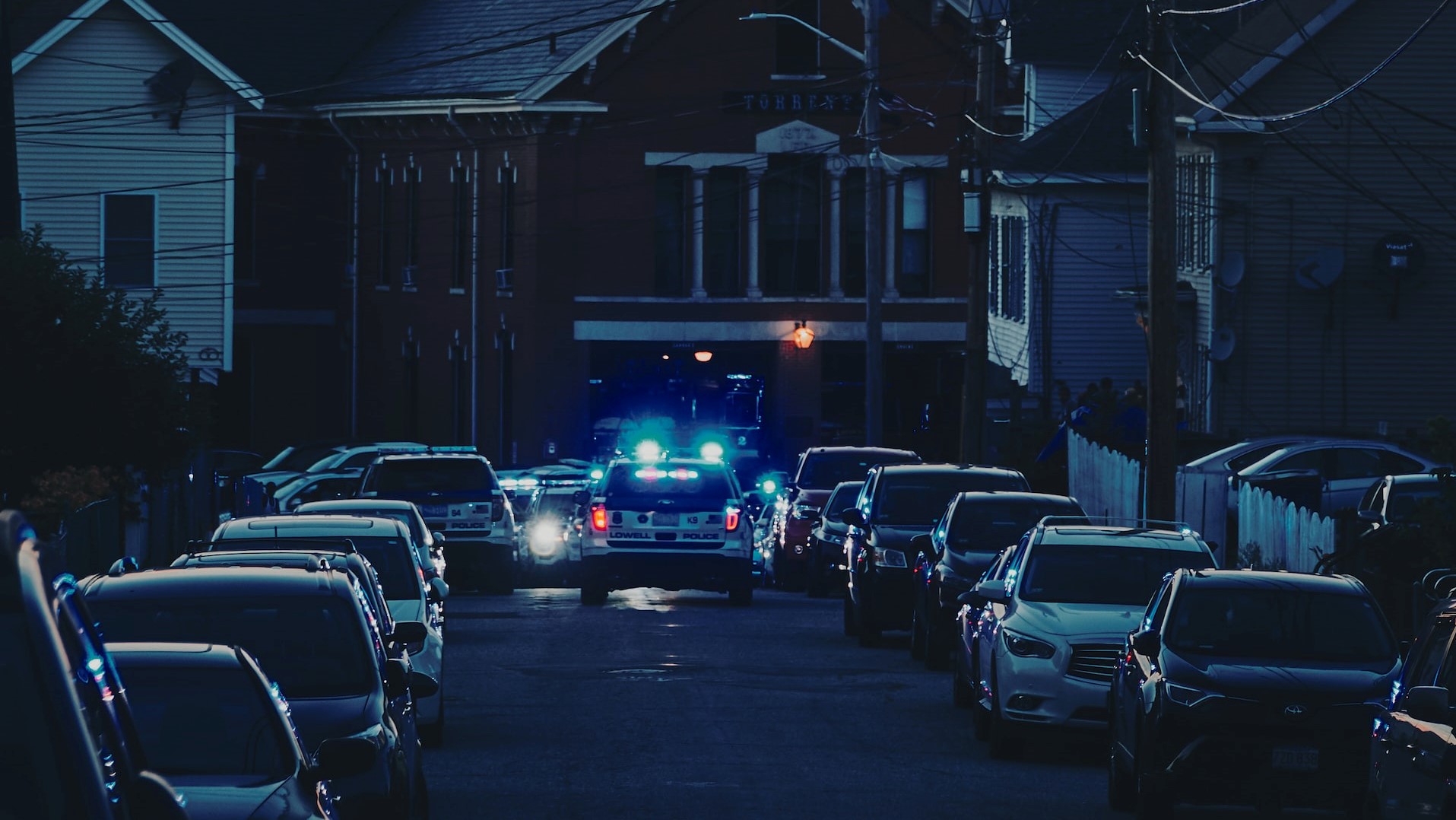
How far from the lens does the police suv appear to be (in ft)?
94.0

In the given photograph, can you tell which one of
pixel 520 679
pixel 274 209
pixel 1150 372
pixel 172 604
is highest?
pixel 274 209

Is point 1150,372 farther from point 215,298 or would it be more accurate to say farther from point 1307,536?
point 215,298

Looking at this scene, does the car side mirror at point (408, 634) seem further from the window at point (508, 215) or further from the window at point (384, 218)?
the window at point (384, 218)

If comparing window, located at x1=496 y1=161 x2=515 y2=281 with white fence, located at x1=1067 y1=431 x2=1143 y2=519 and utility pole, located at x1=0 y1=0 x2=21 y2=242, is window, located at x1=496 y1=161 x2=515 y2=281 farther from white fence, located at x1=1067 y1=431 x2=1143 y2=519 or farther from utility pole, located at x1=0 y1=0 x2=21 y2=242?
utility pole, located at x1=0 y1=0 x2=21 y2=242

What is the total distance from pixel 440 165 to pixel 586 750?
38.7 meters

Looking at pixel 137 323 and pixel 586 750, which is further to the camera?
pixel 137 323

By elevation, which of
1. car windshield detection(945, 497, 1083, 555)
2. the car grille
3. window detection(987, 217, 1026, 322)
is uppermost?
window detection(987, 217, 1026, 322)

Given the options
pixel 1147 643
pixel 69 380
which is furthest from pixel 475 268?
pixel 1147 643

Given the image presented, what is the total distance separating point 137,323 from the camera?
26031mm

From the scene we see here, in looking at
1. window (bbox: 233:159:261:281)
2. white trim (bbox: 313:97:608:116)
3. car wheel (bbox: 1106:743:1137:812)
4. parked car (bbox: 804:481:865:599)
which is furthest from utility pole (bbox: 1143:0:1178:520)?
window (bbox: 233:159:261:281)

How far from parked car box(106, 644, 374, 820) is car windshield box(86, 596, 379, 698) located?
7.19 ft

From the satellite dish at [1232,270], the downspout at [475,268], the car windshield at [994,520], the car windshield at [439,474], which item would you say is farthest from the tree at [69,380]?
the downspout at [475,268]

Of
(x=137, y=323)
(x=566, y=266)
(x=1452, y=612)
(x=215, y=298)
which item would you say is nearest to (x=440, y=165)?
(x=566, y=266)

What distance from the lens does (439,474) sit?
31.0 m
